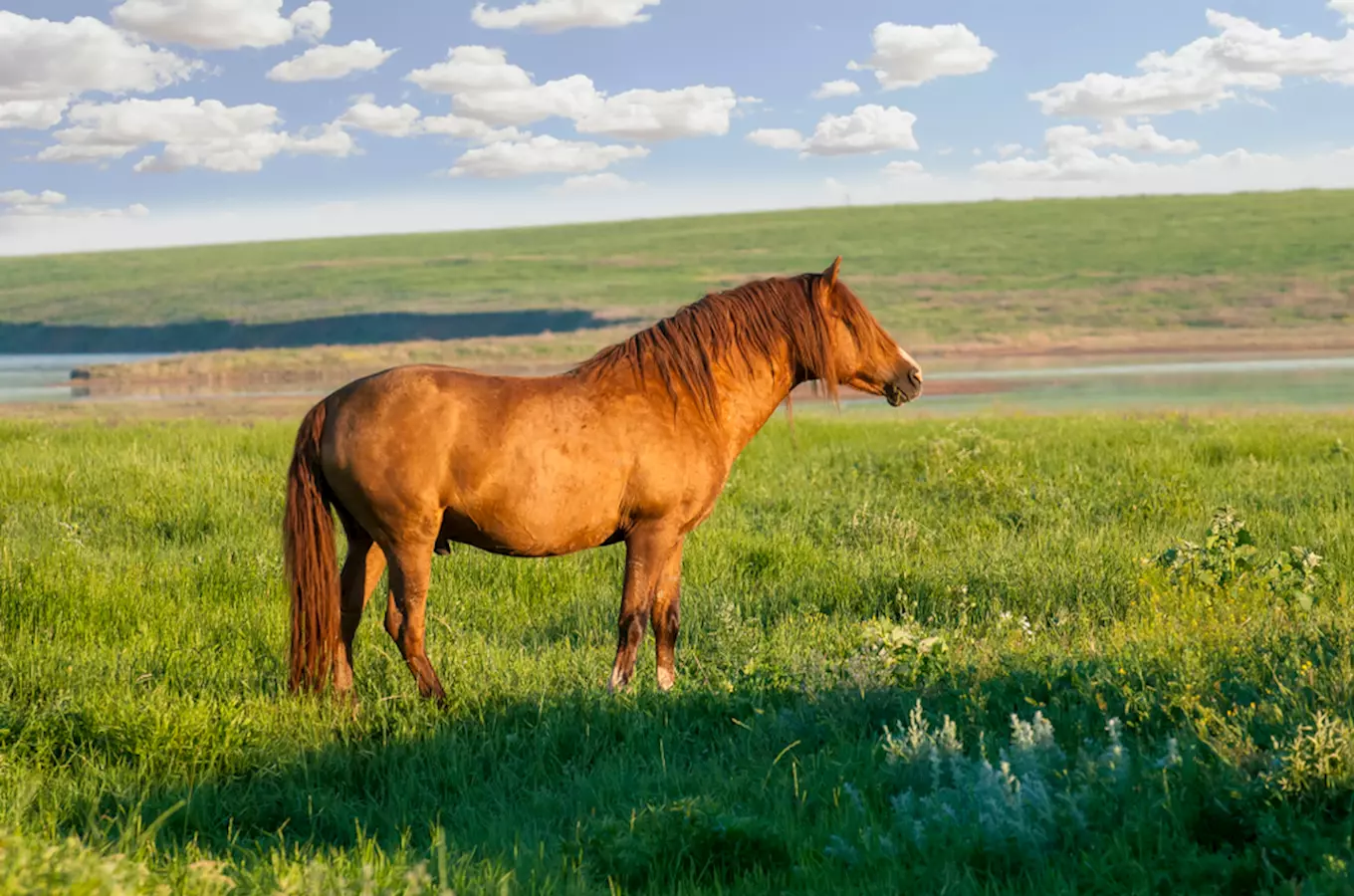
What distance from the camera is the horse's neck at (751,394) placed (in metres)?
6.06

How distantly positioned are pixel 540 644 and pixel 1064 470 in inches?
290

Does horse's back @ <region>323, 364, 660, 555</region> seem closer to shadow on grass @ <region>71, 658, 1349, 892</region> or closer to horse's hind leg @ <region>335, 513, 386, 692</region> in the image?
horse's hind leg @ <region>335, 513, 386, 692</region>

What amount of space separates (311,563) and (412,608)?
52cm

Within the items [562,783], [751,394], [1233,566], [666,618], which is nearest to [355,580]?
[666,618]

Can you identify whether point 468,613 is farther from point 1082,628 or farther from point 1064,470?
point 1064,470

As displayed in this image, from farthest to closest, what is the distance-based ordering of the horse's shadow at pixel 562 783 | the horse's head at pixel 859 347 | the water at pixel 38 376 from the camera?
the water at pixel 38 376 → the horse's head at pixel 859 347 → the horse's shadow at pixel 562 783

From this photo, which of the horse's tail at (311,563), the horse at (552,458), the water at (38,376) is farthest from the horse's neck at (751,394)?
the water at (38,376)

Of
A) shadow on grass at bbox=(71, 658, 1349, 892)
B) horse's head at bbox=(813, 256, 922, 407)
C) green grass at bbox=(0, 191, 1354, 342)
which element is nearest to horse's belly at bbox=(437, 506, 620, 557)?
shadow on grass at bbox=(71, 658, 1349, 892)

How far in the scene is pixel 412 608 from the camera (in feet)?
18.1

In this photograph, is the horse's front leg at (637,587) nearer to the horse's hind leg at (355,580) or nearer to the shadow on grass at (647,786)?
the shadow on grass at (647,786)

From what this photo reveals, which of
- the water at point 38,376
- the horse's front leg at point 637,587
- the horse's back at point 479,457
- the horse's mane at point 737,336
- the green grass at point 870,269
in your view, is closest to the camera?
the horse's back at point 479,457

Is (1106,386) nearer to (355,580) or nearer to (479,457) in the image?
(355,580)

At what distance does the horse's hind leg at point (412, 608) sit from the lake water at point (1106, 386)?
784 inches

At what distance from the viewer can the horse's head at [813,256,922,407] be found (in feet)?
20.3
